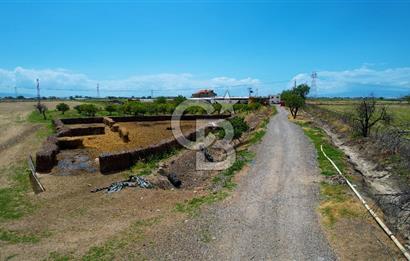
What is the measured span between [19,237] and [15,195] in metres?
3.87

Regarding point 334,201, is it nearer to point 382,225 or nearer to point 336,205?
point 336,205

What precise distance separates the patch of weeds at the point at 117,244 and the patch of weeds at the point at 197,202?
1.26 meters

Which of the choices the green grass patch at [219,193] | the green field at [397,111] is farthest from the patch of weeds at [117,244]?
the green field at [397,111]

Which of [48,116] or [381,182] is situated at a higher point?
[48,116]

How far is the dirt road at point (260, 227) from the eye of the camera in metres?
7.55

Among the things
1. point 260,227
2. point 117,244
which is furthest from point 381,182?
point 117,244

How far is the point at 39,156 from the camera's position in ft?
49.3

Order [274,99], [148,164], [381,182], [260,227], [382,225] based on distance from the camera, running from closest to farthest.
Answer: [382,225]
[260,227]
[381,182]
[148,164]
[274,99]

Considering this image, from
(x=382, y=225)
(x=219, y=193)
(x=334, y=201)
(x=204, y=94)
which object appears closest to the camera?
(x=382, y=225)

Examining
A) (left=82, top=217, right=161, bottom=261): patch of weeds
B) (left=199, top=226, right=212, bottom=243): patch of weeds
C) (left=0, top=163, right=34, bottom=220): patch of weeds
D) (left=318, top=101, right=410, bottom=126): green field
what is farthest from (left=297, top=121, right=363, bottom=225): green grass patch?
(left=318, top=101, right=410, bottom=126): green field

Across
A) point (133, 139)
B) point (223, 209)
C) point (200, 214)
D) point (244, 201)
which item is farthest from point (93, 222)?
point (133, 139)

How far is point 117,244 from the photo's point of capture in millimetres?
8039

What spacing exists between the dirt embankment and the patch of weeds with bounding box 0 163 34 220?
403 inches

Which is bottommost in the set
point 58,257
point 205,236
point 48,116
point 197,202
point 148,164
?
point 58,257
